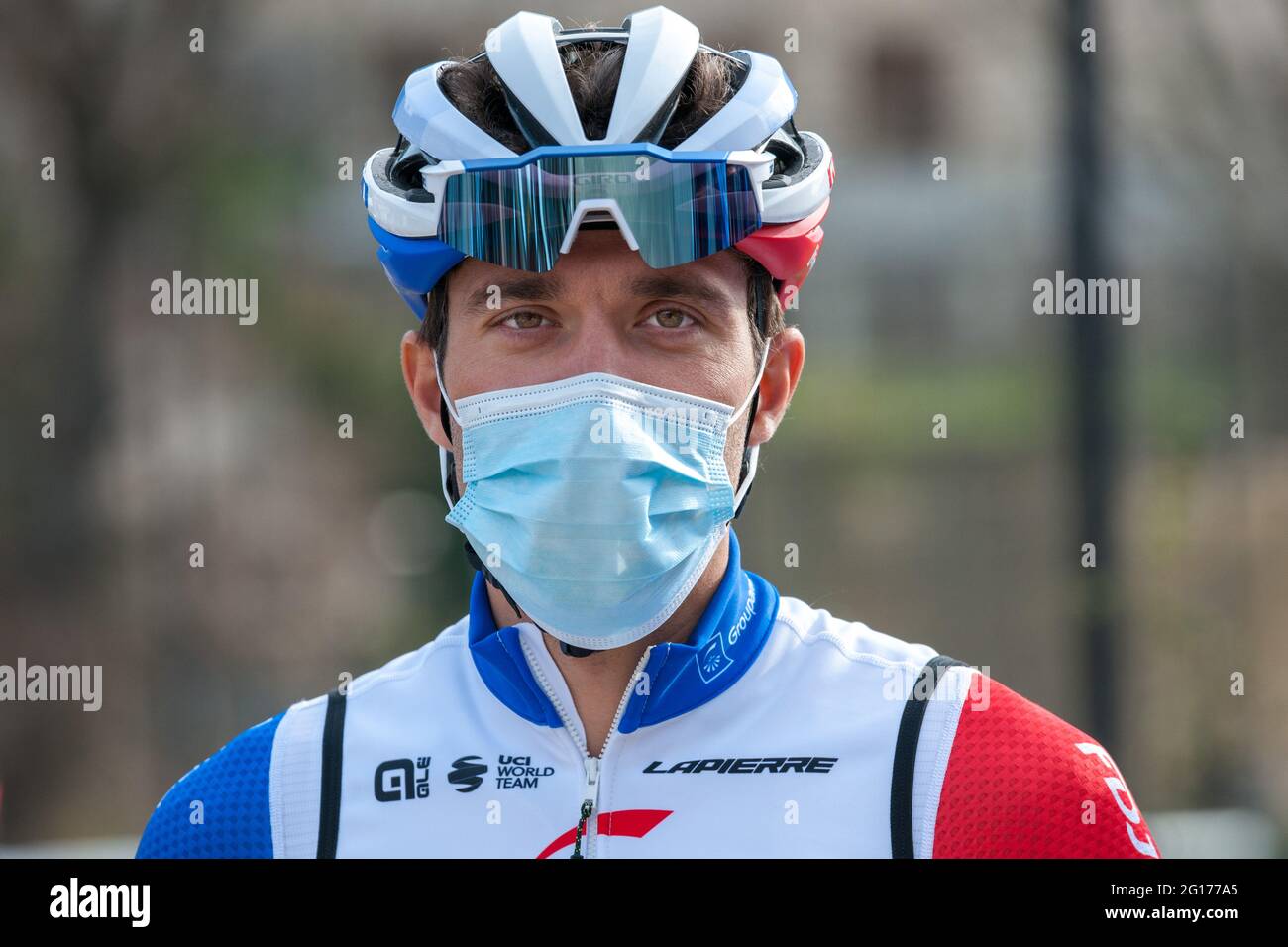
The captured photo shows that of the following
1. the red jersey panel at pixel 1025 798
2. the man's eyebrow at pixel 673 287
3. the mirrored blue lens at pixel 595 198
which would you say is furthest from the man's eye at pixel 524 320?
the red jersey panel at pixel 1025 798

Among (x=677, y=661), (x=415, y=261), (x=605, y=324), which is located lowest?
(x=677, y=661)

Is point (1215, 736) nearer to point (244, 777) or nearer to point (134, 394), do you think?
point (244, 777)

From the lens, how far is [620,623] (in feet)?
8.32

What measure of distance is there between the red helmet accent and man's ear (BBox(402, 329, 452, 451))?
739mm

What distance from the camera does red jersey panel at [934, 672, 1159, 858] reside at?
7.77 ft

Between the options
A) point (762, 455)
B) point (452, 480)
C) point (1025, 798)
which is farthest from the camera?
point (762, 455)

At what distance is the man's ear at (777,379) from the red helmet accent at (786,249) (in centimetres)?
9

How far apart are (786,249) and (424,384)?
861 mm

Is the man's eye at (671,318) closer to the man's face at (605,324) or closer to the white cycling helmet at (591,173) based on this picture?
the man's face at (605,324)

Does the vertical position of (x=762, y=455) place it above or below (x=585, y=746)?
above

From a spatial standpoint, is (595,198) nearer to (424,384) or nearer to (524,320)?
(524,320)

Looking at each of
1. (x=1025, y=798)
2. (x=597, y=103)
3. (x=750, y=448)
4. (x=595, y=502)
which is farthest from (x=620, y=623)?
(x=597, y=103)

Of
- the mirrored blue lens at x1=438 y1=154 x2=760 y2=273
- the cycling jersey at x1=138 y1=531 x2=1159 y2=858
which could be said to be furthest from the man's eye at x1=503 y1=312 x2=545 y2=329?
the cycling jersey at x1=138 y1=531 x2=1159 y2=858

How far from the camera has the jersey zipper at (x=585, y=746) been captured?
2482mm
